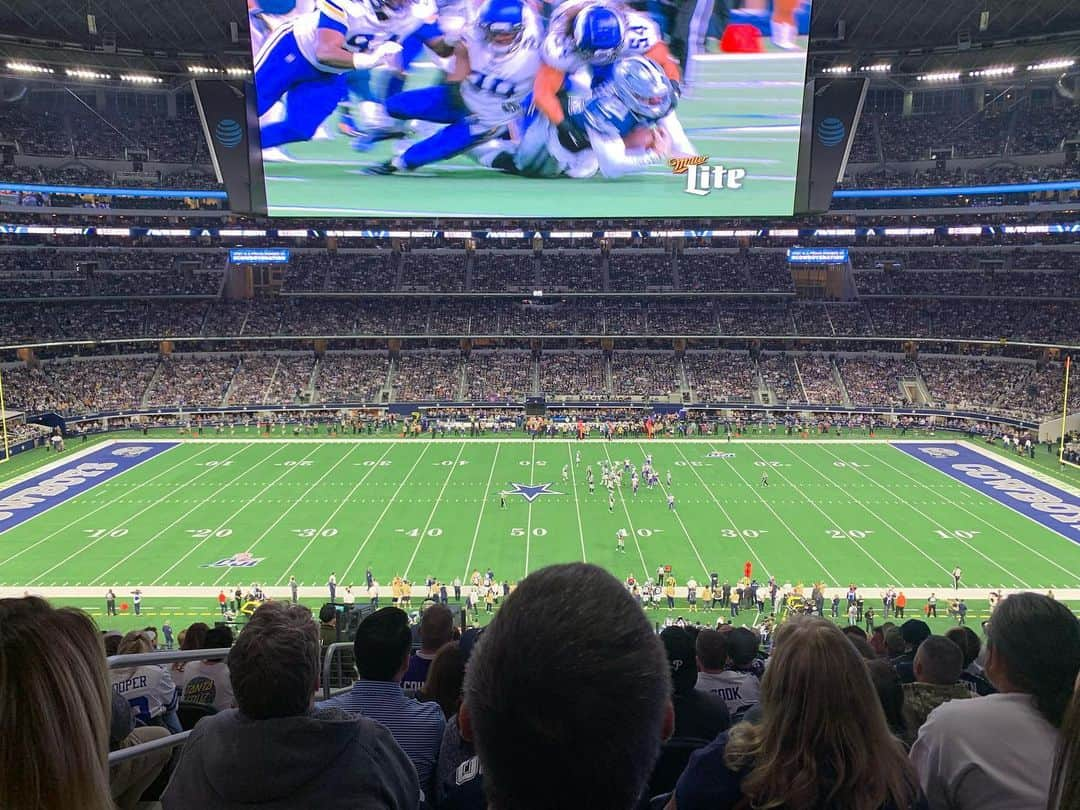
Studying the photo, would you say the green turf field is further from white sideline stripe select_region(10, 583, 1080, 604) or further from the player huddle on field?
white sideline stripe select_region(10, 583, 1080, 604)

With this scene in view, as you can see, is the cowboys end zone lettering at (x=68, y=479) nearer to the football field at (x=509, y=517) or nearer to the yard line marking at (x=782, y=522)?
the football field at (x=509, y=517)

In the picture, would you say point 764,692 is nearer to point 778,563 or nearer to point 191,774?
point 191,774

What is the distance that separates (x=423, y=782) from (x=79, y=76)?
52240mm

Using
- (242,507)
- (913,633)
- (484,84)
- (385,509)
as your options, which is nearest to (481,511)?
(385,509)

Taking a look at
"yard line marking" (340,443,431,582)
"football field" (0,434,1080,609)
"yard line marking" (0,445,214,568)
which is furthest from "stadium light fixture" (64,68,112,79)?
"yard line marking" (340,443,431,582)

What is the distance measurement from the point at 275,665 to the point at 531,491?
101 feet

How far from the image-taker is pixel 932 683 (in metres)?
5.04

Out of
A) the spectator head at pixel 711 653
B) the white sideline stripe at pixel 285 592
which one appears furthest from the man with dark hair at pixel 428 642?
the white sideline stripe at pixel 285 592

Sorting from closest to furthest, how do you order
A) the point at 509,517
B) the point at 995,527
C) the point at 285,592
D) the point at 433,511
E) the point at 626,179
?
the point at 285,592 < the point at 995,527 < the point at 509,517 < the point at 433,511 < the point at 626,179

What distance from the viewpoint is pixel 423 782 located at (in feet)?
12.5

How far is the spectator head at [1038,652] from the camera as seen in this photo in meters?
2.89

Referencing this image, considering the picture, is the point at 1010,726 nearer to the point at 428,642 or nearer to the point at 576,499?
the point at 428,642

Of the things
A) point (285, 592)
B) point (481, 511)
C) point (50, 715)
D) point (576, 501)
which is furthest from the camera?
point (576, 501)

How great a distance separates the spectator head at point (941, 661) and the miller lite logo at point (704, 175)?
1369 inches
